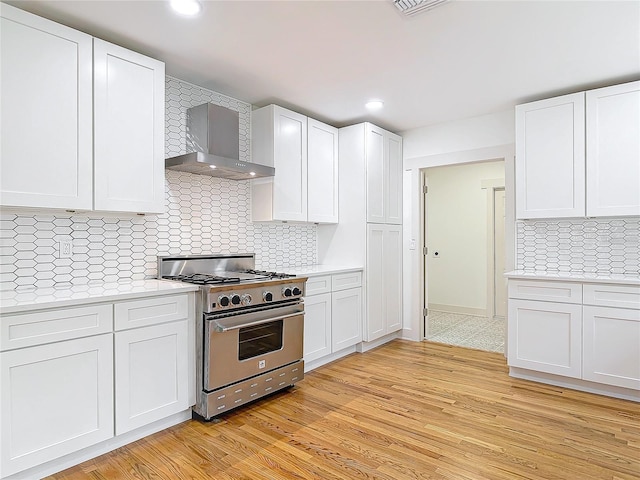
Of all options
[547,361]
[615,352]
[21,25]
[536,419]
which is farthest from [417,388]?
[21,25]

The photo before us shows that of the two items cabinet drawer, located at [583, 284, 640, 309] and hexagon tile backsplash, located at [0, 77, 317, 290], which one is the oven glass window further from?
cabinet drawer, located at [583, 284, 640, 309]

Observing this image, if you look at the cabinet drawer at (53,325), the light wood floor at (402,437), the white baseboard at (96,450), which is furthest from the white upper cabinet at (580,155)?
the cabinet drawer at (53,325)

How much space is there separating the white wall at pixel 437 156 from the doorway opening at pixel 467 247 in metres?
0.93

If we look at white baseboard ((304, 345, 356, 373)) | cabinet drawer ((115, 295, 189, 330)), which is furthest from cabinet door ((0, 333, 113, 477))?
white baseboard ((304, 345, 356, 373))

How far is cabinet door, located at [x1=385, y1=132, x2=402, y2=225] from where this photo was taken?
4.50m

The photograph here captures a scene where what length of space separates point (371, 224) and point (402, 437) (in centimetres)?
229

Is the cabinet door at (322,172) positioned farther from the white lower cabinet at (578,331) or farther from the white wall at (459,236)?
the white wall at (459,236)

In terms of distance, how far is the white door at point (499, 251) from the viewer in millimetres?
5816

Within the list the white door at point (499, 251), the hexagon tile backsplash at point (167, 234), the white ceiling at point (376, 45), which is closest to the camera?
the white ceiling at point (376, 45)

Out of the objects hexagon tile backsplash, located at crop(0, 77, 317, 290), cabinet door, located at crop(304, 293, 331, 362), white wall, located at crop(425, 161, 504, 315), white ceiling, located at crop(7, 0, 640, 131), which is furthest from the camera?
white wall, located at crop(425, 161, 504, 315)

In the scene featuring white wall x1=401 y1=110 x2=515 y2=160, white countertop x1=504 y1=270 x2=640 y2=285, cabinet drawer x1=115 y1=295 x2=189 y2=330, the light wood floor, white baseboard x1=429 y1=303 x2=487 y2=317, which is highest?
white wall x1=401 y1=110 x2=515 y2=160

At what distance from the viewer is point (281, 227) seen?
4078 mm

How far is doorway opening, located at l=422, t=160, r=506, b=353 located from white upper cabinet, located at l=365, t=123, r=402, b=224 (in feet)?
4.27

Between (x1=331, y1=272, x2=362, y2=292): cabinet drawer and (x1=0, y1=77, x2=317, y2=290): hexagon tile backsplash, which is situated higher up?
(x1=0, y1=77, x2=317, y2=290): hexagon tile backsplash
